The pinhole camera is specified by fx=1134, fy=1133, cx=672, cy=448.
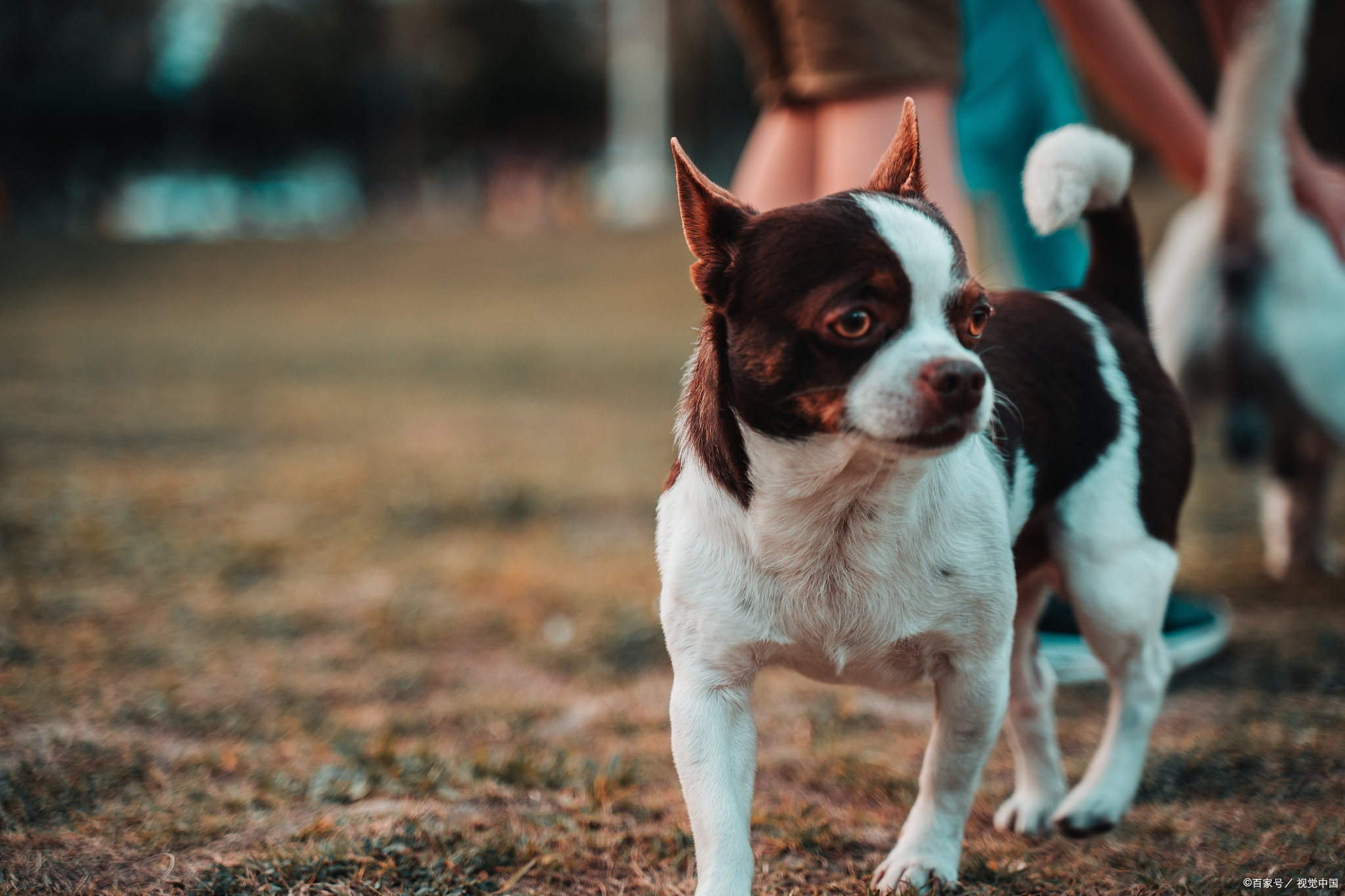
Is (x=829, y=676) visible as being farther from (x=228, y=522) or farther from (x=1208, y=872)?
(x=228, y=522)

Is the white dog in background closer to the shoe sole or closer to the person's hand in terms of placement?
the person's hand

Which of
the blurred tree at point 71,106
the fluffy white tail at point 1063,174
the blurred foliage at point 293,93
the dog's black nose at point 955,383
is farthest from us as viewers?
the blurred foliage at point 293,93

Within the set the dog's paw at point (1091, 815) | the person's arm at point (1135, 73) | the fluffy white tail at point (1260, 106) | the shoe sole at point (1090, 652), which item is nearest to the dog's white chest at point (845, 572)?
the dog's paw at point (1091, 815)

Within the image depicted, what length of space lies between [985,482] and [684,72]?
37139 mm

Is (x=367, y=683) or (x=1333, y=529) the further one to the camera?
(x=1333, y=529)

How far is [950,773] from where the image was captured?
209 cm

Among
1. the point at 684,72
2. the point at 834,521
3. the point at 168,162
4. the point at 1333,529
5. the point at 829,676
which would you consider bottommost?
the point at 1333,529

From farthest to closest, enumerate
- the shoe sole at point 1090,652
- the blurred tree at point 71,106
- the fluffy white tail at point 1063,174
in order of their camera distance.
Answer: the blurred tree at point 71,106
the shoe sole at point 1090,652
the fluffy white tail at point 1063,174

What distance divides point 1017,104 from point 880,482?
2.03 metres

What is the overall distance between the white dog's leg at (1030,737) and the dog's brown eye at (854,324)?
100 centimetres

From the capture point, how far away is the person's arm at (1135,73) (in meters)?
3.09

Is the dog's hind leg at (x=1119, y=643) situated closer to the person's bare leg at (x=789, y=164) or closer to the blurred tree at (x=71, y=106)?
the person's bare leg at (x=789, y=164)

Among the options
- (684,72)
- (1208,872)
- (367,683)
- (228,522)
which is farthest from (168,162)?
(1208,872)

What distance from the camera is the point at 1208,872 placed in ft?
7.13
